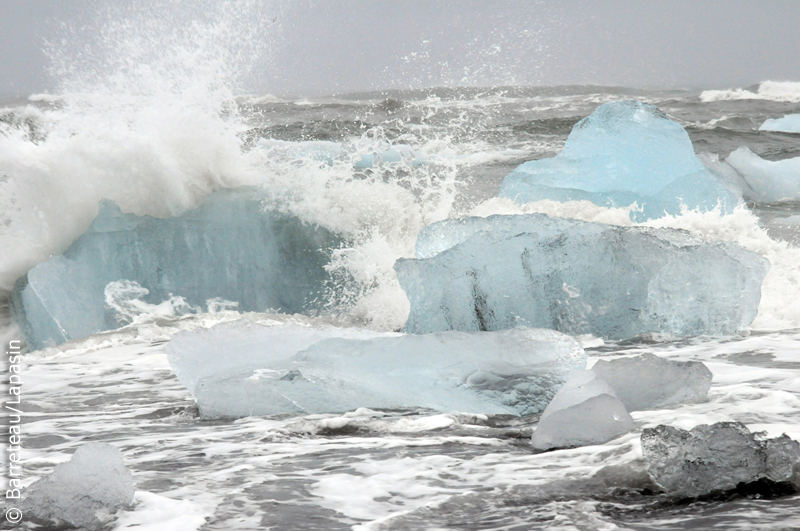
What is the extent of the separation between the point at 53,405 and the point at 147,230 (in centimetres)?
253

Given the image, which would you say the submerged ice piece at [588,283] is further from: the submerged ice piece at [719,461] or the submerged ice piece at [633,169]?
the submerged ice piece at [719,461]

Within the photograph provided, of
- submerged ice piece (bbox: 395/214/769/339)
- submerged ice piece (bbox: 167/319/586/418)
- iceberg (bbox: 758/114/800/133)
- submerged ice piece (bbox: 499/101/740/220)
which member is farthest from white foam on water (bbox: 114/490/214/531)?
iceberg (bbox: 758/114/800/133)

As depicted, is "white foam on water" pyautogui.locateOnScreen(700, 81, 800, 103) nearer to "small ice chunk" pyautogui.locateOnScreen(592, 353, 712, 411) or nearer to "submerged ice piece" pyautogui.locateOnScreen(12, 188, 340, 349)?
"submerged ice piece" pyautogui.locateOnScreen(12, 188, 340, 349)

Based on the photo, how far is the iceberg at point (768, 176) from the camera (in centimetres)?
863

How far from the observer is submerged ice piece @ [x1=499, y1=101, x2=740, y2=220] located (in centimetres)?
637

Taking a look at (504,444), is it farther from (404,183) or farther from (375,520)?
(404,183)

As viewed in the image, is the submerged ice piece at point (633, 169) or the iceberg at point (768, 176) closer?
the submerged ice piece at point (633, 169)

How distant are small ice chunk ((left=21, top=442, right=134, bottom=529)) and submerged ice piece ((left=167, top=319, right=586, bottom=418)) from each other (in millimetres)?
977

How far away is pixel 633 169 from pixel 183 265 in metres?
3.85

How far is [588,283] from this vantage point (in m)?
4.24

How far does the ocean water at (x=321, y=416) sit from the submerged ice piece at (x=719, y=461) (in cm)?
6

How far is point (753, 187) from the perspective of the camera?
28.6ft

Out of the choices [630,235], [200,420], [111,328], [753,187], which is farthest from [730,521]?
[753,187]

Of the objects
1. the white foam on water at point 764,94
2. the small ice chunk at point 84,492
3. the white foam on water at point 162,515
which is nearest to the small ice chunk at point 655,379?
the white foam on water at point 162,515
